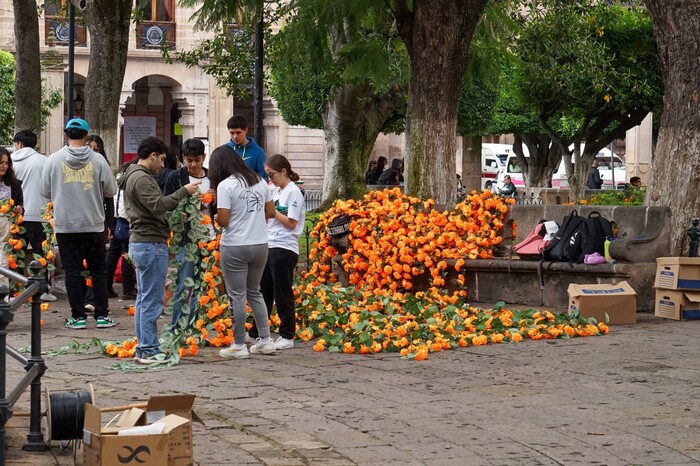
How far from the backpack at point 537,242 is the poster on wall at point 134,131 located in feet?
118

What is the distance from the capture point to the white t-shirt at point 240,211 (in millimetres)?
9906

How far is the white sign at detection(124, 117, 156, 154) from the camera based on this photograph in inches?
1949

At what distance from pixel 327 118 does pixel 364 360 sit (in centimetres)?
2046

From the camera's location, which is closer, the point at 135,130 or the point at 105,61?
the point at 105,61

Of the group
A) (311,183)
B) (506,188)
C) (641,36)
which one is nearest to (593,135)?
(641,36)

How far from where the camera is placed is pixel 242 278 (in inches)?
395

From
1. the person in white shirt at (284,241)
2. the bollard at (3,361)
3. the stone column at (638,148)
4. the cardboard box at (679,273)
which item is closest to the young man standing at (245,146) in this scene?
the person in white shirt at (284,241)

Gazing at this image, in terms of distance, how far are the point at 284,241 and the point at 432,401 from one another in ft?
9.25

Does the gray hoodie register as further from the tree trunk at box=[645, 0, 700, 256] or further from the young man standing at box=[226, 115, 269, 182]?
the tree trunk at box=[645, 0, 700, 256]

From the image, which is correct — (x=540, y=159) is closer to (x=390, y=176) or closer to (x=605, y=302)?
(x=390, y=176)

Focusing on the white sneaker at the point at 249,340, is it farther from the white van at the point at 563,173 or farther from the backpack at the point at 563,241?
the white van at the point at 563,173

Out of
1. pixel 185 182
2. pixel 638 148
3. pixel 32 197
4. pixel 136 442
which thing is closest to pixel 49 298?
pixel 32 197

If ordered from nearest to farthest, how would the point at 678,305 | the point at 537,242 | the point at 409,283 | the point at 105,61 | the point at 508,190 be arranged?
the point at 678,305, the point at 537,242, the point at 409,283, the point at 105,61, the point at 508,190

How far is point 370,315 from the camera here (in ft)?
39.5
